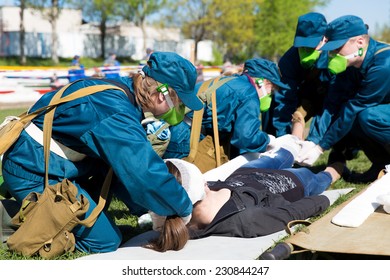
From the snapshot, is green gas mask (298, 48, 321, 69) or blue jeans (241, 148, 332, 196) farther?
green gas mask (298, 48, 321, 69)

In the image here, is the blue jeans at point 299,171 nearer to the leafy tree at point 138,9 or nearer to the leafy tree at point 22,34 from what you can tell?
the leafy tree at point 22,34

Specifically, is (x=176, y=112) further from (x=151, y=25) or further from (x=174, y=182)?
(x=151, y=25)

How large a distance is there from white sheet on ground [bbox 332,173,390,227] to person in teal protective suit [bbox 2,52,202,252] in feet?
3.43

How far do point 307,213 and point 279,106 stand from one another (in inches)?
103

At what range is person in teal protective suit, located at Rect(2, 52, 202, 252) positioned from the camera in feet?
11.9

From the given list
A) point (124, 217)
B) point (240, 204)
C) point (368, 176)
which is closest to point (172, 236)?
point (240, 204)

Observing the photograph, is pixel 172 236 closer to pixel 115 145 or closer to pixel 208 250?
pixel 208 250

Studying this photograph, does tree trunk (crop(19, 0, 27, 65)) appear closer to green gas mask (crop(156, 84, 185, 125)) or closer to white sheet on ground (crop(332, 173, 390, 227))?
white sheet on ground (crop(332, 173, 390, 227))

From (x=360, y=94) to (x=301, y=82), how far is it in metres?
1.05

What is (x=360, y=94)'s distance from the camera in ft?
20.7

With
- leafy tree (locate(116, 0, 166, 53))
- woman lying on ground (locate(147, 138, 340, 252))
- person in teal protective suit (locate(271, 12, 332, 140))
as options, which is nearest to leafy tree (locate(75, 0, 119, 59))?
leafy tree (locate(116, 0, 166, 53))

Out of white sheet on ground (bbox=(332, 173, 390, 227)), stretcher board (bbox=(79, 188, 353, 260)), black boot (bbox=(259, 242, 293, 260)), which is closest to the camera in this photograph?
black boot (bbox=(259, 242, 293, 260))

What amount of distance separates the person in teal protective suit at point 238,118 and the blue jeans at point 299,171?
22 centimetres
